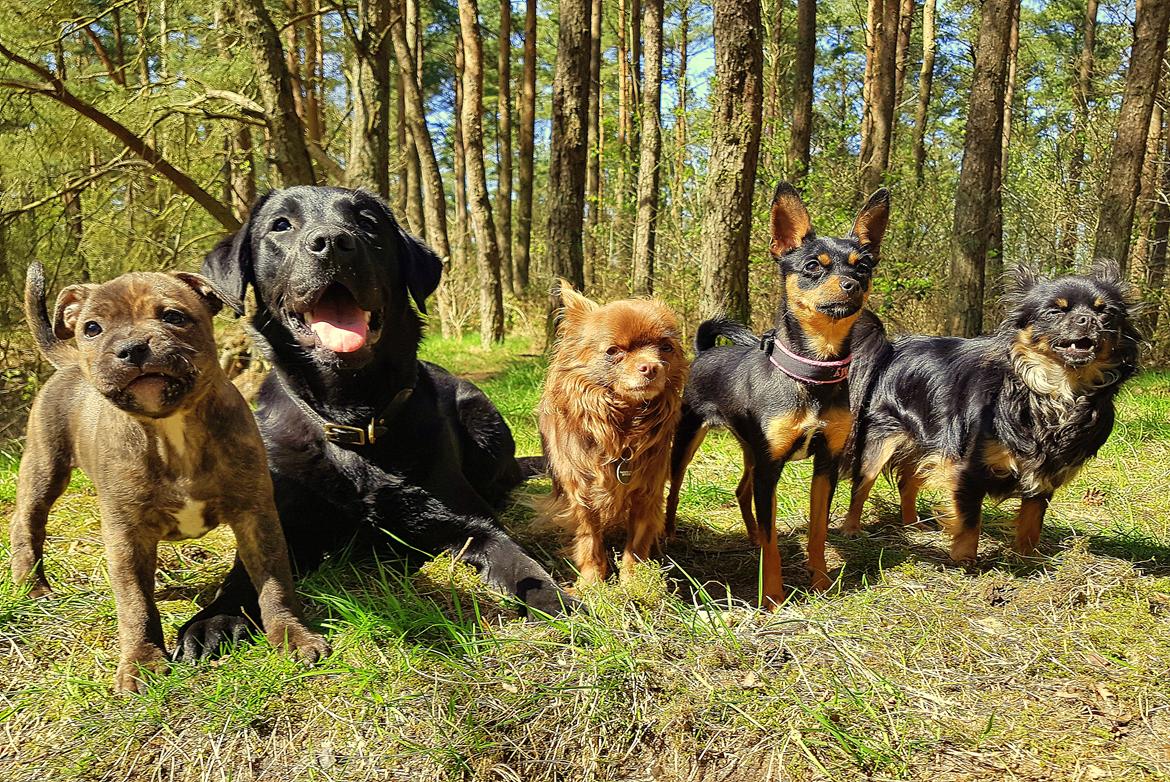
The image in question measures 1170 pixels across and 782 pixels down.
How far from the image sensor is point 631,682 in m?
2.46

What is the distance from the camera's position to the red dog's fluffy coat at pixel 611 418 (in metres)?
3.08

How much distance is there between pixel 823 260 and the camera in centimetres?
313

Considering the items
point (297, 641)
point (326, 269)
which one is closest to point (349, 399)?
point (326, 269)

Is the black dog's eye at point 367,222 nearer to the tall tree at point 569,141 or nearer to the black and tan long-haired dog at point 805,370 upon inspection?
the black and tan long-haired dog at point 805,370

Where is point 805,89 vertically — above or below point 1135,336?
above

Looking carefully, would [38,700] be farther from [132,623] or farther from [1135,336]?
[1135,336]

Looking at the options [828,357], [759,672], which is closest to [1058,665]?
[759,672]

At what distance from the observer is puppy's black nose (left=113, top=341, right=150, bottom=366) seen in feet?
6.68

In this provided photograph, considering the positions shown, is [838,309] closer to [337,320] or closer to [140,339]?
[337,320]

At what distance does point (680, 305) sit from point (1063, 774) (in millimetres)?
8298

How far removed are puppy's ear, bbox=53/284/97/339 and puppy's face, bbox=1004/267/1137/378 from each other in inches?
145

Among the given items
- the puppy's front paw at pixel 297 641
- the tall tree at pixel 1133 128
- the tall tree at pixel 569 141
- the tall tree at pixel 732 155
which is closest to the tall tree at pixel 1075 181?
the tall tree at pixel 1133 128

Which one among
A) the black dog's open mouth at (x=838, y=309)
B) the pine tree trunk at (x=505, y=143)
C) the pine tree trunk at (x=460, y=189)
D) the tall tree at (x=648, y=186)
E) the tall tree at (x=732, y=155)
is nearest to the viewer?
the black dog's open mouth at (x=838, y=309)

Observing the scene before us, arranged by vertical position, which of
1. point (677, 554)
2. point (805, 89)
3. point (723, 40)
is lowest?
point (677, 554)
